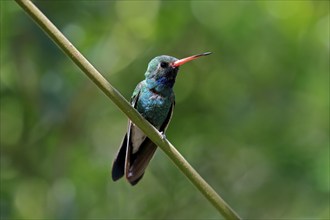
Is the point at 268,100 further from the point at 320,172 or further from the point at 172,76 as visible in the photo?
the point at 172,76

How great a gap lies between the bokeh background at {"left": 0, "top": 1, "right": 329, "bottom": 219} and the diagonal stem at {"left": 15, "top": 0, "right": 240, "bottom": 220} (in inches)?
117

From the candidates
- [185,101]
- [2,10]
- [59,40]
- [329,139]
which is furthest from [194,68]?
[59,40]

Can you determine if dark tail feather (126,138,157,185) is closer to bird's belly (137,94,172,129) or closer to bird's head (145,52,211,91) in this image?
bird's belly (137,94,172,129)

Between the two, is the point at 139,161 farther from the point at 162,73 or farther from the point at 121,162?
the point at 162,73

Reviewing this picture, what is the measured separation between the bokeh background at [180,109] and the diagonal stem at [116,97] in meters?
2.98

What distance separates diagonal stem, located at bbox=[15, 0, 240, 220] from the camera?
1748 mm

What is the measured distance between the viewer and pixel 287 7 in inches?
220

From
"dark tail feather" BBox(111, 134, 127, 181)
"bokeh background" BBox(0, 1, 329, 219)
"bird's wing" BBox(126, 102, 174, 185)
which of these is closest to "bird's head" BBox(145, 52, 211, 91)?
"bird's wing" BBox(126, 102, 174, 185)

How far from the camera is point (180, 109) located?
611 centimetres

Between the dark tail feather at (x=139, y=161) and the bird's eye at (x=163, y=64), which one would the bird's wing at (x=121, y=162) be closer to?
the dark tail feather at (x=139, y=161)

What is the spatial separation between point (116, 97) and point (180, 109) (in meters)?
4.21

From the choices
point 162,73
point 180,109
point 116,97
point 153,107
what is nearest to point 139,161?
point 153,107

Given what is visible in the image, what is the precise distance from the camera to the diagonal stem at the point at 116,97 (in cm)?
175

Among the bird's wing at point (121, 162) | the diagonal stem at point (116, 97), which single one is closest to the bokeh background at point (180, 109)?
the bird's wing at point (121, 162)
